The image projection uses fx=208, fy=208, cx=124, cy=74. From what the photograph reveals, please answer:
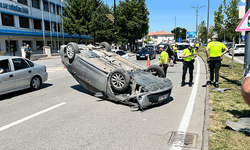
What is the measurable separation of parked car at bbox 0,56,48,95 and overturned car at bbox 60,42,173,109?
77.8 inches

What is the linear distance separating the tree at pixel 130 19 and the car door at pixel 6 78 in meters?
32.5

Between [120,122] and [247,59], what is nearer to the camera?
[120,122]

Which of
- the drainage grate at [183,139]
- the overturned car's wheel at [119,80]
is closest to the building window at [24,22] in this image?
the overturned car's wheel at [119,80]

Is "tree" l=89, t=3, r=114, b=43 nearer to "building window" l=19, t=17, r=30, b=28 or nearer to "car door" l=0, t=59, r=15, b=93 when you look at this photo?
"building window" l=19, t=17, r=30, b=28

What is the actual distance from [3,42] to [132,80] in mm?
30456

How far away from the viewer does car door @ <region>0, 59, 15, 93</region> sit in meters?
7.23

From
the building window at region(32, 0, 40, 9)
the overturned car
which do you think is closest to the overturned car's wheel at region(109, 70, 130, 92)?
the overturned car

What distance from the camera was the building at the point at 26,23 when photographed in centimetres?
3014

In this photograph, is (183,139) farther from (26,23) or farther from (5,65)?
(26,23)

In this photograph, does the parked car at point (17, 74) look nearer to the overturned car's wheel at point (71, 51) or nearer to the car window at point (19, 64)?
the car window at point (19, 64)

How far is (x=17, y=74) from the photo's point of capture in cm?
782

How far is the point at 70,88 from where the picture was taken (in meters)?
9.03

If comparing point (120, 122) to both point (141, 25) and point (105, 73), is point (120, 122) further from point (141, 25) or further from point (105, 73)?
point (141, 25)

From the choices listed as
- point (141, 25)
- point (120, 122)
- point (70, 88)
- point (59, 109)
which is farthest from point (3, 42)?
point (120, 122)
